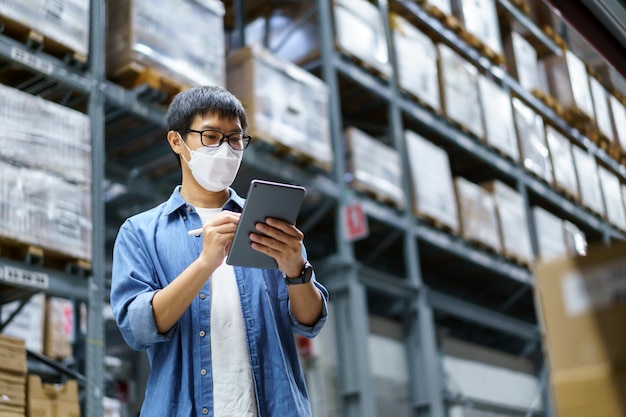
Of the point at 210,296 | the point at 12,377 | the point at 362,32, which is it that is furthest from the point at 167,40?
the point at 210,296

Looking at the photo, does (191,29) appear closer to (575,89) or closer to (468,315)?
(468,315)

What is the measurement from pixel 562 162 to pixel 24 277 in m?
8.92

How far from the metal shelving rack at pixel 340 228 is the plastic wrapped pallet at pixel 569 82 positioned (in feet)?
2.29

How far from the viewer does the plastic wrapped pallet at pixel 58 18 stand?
217 inches

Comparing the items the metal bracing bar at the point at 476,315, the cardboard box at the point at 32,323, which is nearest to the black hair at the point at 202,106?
the cardboard box at the point at 32,323

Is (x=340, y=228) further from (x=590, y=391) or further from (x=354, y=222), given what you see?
(x=590, y=391)

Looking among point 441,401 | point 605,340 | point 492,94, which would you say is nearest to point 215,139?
point 605,340

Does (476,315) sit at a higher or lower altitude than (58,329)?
higher

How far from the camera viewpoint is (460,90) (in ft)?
34.0

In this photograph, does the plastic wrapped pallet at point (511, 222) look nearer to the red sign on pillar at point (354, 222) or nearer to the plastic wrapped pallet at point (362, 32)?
the plastic wrapped pallet at point (362, 32)

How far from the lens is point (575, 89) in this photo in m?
12.3

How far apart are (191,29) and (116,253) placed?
4.84 metres

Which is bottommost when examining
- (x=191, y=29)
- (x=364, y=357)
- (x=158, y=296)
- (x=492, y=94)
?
(x=158, y=296)

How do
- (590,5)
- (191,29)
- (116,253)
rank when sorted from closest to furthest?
(590,5) < (116,253) < (191,29)
